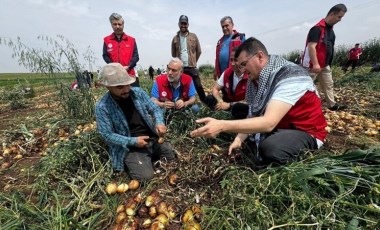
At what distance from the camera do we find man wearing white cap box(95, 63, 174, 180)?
2.14 m

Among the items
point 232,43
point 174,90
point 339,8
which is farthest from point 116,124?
point 339,8

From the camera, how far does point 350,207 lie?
4.64 feet

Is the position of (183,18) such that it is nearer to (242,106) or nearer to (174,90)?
(174,90)

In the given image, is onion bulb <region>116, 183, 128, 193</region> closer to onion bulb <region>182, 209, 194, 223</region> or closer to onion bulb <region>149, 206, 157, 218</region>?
onion bulb <region>149, 206, 157, 218</region>

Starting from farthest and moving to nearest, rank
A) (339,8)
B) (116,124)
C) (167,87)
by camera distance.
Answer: (339,8) < (167,87) < (116,124)

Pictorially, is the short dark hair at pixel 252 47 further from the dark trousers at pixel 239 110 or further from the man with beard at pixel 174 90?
the man with beard at pixel 174 90

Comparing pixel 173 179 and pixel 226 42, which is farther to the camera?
pixel 226 42

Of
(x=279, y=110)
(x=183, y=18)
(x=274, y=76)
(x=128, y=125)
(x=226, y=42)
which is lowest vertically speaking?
(x=128, y=125)

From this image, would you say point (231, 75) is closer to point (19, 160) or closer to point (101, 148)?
point (101, 148)

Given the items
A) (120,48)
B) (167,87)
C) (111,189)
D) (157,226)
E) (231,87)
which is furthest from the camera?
(120,48)

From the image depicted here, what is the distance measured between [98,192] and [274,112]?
1.47m

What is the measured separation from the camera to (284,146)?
1.83 m

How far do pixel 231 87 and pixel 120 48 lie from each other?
1808mm

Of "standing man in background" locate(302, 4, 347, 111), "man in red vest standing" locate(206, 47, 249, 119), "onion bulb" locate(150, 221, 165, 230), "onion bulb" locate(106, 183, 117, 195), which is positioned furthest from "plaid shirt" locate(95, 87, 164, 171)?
"standing man in background" locate(302, 4, 347, 111)
